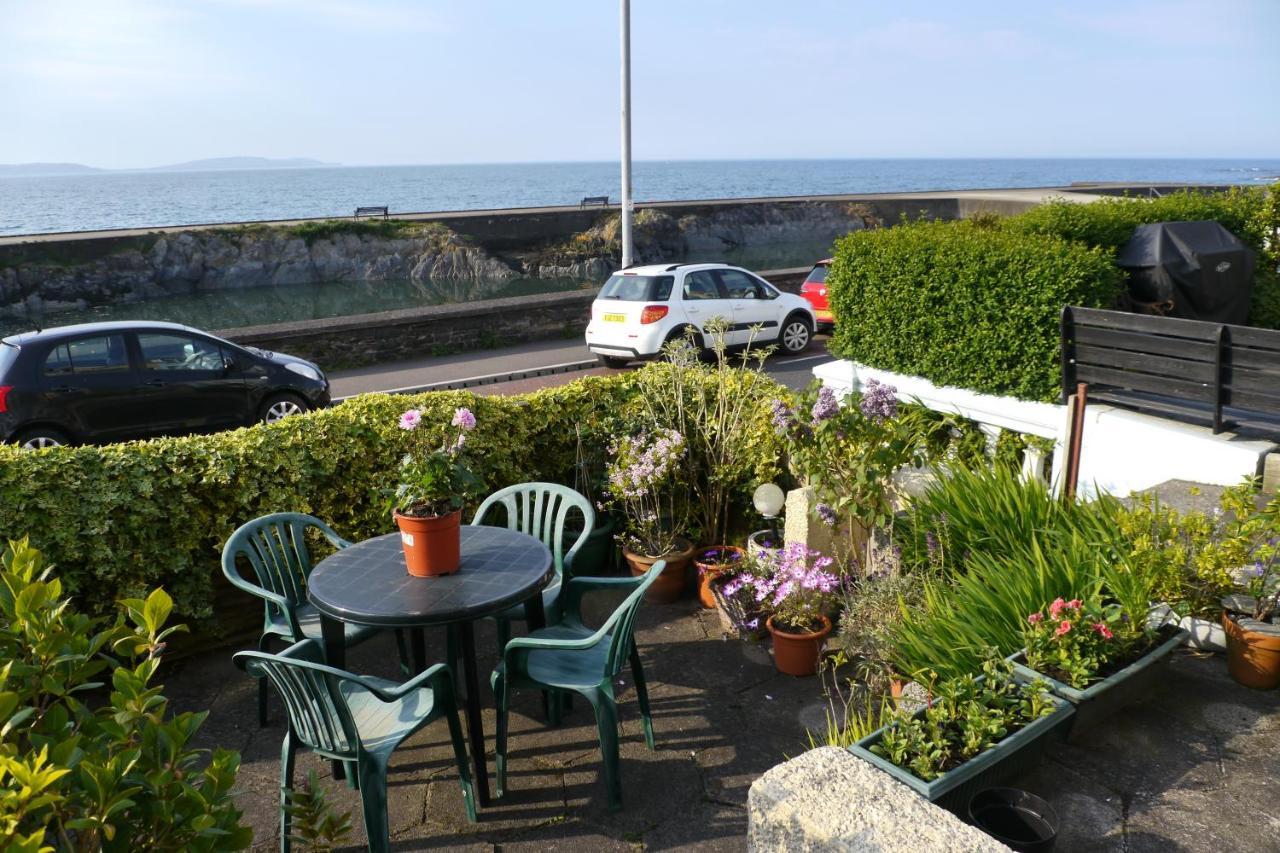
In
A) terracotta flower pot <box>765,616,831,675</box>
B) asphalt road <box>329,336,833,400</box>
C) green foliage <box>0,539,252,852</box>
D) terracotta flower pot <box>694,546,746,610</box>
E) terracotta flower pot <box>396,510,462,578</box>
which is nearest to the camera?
green foliage <box>0,539,252,852</box>

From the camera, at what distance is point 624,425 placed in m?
6.75

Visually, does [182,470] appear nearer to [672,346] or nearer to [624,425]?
[624,425]

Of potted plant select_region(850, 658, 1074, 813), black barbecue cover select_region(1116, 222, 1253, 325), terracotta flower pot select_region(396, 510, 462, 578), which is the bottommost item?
potted plant select_region(850, 658, 1074, 813)

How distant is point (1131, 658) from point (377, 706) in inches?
130

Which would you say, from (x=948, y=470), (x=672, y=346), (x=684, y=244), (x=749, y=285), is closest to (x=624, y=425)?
(x=672, y=346)

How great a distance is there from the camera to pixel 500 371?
14.7 m

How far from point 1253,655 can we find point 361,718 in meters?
3.92

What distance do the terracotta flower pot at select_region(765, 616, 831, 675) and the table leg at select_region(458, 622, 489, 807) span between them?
1782 millimetres

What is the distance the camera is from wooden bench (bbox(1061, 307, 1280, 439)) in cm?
566

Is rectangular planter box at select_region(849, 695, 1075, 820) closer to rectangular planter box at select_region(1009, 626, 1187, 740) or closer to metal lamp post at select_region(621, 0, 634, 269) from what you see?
rectangular planter box at select_region(1009, 626, 1187, 740)

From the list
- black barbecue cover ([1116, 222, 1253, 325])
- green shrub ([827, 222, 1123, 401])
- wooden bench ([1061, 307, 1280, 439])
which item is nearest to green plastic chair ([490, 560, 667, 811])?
wooden bench ([1061, 307, 1280, 439])

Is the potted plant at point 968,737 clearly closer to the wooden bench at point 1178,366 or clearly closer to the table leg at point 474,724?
the table leg at point 474,724

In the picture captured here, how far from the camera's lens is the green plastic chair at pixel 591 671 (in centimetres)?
405

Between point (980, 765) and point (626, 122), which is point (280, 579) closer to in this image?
point (980, 765)
